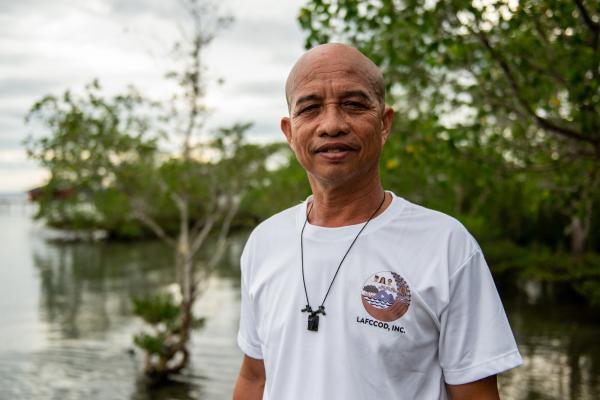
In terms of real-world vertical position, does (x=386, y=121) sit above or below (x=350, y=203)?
above

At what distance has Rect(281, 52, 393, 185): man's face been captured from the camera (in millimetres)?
1555

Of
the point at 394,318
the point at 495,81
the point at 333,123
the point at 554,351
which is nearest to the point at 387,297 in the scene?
the point at 394,318

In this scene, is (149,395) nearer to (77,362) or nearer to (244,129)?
(77,362)

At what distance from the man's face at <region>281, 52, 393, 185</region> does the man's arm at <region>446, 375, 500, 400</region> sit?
1.81 feet

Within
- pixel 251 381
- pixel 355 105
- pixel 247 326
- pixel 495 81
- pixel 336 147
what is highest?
pixel 495 81

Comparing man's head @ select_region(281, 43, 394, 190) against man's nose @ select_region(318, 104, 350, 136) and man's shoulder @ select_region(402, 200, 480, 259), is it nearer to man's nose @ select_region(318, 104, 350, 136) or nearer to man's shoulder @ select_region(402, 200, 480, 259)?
man's nose @ select_region(318, 104, 350, 136)

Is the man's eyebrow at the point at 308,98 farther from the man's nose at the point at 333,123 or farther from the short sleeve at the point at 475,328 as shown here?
Answer: the short sleeve at the point at 475,328

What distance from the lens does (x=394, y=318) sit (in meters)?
Result: 1.43

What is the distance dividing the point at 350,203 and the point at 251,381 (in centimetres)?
62

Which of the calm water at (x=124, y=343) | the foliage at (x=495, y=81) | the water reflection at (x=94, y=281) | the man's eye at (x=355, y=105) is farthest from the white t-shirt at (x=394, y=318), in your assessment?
the water reflection at (x=94, y=281)

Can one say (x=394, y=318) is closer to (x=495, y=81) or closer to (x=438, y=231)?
(x=438, y=231)

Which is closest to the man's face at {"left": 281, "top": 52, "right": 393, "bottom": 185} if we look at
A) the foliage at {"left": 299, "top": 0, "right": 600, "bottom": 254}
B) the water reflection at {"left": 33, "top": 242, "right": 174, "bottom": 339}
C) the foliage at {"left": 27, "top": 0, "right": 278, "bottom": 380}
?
the foliage at {"left": 299, "top": 0, "right": 600, "bottom": 254}

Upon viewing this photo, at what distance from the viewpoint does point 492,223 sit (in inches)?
909

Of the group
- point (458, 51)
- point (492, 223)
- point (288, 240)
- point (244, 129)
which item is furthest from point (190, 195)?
point (492, 223)
